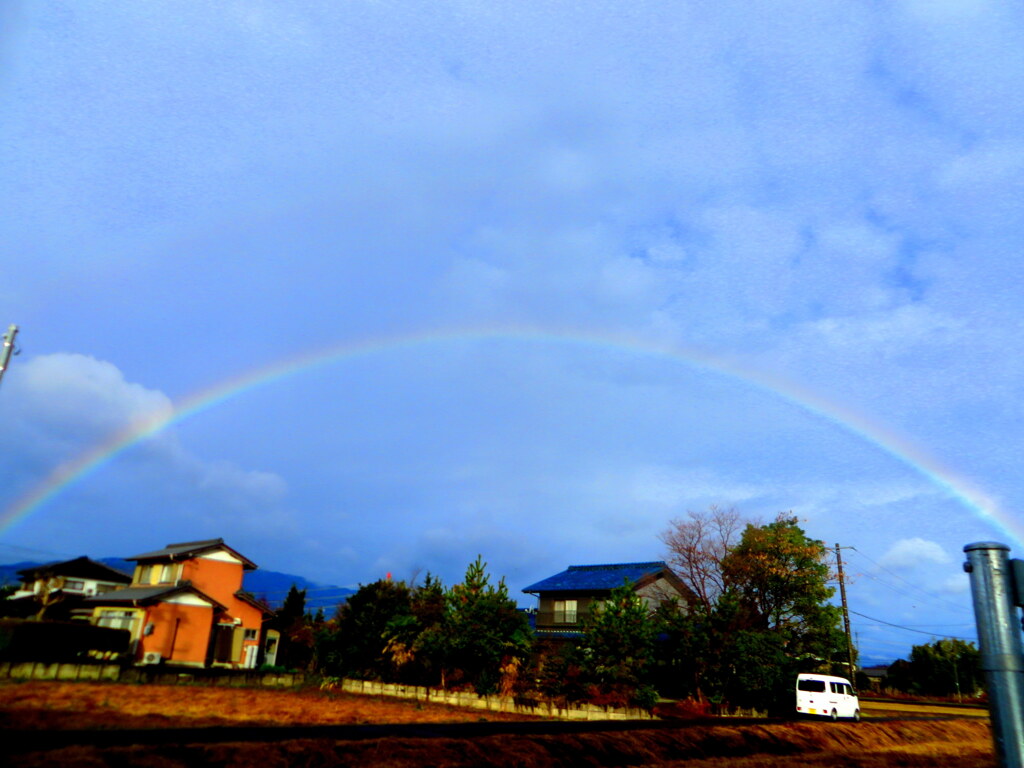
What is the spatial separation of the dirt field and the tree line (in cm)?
507

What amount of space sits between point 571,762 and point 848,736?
12264 mm

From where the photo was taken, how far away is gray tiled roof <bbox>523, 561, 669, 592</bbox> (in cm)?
4878

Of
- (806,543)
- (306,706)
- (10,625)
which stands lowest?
(306,706)

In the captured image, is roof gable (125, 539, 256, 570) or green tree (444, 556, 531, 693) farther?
roof gable (125, 539, 256, 570)

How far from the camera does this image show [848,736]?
2134cm

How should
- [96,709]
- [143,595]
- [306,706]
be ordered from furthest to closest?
1. [143,595]
2. [306,706]
3. [96,709]

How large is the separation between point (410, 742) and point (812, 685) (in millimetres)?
23712

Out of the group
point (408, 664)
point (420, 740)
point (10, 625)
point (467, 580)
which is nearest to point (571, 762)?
point (420, 740)

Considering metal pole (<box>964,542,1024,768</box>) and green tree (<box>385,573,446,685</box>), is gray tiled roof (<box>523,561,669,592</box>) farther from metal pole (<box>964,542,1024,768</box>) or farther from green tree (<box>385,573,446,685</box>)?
→ metal pole (<box>964,542,1024,768</box>)

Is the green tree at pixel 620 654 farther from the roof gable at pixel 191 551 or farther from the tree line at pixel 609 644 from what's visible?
the roof gable at pixel 191 551

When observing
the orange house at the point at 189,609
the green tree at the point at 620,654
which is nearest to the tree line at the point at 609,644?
the green tree at the point at 620,654

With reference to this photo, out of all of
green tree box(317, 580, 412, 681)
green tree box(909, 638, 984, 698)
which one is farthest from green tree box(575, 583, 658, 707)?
green tree box(909, 638, 984, 698)

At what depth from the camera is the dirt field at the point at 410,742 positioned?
11.5m

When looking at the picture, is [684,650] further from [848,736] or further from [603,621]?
[848,736]
